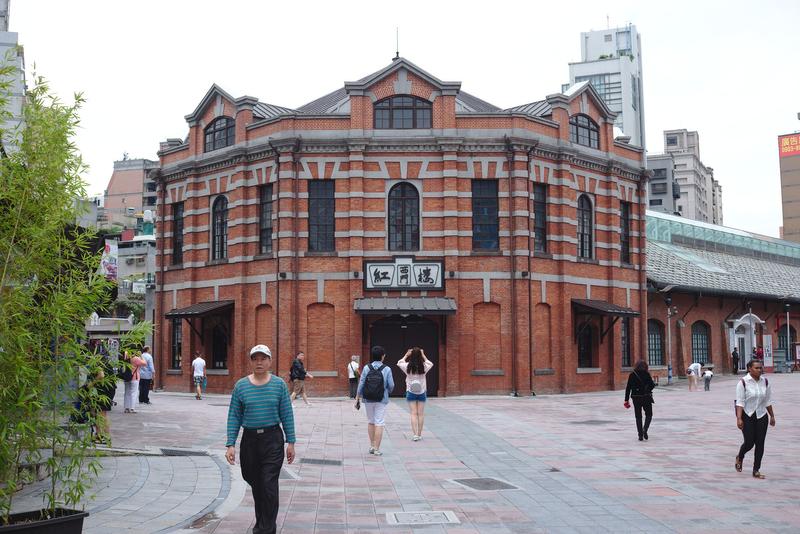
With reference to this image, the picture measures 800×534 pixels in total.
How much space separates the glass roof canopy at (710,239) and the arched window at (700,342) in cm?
769

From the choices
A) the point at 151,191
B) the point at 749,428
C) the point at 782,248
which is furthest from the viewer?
the point at 151,191

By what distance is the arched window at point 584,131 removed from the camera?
31.8 m

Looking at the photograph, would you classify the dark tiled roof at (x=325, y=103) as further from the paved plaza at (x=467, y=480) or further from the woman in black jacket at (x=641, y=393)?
the woman in black jacket at (x=641, y=393)

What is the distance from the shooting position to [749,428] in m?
11.4

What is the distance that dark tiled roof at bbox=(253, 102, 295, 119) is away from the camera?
31.6 meters

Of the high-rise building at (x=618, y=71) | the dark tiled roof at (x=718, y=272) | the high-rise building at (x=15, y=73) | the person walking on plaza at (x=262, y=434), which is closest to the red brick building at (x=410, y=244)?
the high-rise building at (x=15, y=73)

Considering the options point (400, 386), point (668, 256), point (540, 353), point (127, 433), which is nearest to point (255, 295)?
point (400, 386)

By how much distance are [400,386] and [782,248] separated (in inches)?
1689

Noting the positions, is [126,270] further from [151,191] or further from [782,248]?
[782,248]

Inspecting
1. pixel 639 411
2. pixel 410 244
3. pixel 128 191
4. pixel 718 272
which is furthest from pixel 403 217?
pixel 128 191

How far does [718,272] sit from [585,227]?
57.0 ft

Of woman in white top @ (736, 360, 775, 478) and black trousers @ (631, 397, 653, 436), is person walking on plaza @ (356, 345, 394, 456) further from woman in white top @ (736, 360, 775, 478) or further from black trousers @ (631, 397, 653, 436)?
woman in white top @ (736, 360, 775, 478)

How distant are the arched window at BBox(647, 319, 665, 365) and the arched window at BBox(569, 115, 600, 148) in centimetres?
1057

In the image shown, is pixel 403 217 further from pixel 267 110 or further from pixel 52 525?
pixel 52 525
